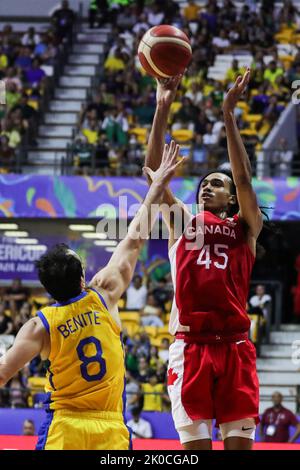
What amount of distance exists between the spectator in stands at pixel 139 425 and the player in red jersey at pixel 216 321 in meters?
7.52

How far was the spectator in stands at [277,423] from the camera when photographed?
42.4ft

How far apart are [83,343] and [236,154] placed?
1.48 metres

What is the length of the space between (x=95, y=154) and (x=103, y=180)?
896 mm

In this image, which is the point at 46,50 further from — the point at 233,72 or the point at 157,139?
the point at 157,139

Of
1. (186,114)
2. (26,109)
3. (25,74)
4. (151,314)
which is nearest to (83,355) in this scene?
(151,314)

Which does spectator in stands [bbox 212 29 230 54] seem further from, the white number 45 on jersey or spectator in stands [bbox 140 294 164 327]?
the white number 45 on jersey

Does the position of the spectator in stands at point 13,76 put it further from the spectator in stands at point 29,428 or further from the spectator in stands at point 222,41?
the spectator in stands at point 29,428

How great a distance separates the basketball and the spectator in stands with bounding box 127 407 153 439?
23.8ft

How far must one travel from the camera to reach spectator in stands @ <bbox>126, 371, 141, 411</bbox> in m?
13.7

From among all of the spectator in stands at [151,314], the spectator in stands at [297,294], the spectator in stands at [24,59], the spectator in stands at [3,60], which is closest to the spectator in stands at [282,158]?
the spectator in stands at [297,294]

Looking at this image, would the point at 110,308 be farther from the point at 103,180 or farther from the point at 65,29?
the point at 65,29

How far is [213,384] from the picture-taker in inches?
224

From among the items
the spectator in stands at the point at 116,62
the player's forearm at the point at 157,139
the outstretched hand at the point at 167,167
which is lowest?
the outstretched hand at the point at 167,167

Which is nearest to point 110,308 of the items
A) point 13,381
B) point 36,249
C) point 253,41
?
point 13,381
